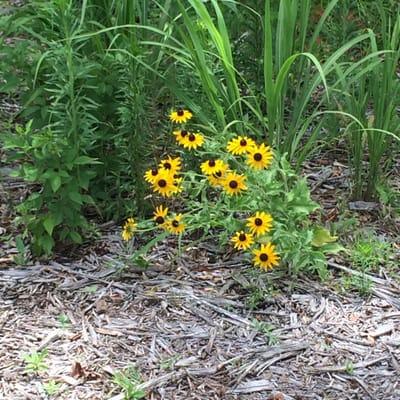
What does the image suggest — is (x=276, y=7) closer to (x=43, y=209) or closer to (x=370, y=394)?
(x=43, y=209)

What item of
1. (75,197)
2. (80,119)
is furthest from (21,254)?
(80,119)

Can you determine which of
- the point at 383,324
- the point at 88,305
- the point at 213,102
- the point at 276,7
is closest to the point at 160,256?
the point at 88,305

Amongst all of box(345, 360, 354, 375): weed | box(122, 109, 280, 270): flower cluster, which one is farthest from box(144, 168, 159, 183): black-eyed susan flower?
box(345, 360, 354, 375): weed

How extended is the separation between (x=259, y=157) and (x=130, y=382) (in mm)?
847

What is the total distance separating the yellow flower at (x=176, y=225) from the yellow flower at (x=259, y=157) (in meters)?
0.30

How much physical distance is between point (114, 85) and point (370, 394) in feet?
4.64

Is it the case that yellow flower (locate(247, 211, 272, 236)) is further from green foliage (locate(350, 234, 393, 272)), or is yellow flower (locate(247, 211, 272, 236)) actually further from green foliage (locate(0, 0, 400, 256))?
green foliage (locate(350, 234, 393, 272))

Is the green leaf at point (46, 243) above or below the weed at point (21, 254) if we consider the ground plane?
above

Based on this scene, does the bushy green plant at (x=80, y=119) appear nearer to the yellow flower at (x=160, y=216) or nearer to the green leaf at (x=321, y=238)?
the yellow flower at (x=160, y=216)

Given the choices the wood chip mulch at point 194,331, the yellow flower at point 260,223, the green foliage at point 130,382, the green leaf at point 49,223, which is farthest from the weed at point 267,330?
the green leaf at point 49,223

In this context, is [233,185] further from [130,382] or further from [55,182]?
[130,382]

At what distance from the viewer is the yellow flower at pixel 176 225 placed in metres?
2.79

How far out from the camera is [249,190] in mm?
2830

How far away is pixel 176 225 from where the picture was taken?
2.79m
